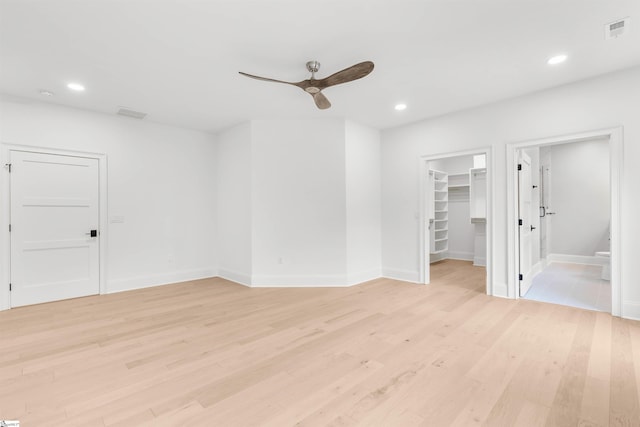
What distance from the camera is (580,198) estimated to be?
6.91 m

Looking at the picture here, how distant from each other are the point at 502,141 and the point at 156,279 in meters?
5.76

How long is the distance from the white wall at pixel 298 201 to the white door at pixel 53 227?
242cm

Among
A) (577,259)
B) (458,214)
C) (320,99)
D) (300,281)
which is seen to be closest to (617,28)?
(320,99)

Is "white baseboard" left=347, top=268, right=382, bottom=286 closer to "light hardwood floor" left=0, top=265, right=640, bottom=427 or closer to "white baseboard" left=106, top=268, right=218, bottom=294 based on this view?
"light hardwood floor" left=0, top=265, right=640, bottom=427

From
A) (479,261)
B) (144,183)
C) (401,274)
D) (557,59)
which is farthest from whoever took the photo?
(479,261)

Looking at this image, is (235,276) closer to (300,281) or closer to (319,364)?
(300,281)

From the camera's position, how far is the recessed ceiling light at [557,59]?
3.09 metres

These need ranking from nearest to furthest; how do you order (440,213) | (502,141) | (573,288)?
(502,141) < (573,288) < (440,213)

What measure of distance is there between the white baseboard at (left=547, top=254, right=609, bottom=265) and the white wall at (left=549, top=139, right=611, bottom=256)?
0.26 feet

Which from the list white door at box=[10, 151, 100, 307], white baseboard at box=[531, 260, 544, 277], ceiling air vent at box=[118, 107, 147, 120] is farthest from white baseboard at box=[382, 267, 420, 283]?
ceiling air vent at box=[118, 107, 147, 120]

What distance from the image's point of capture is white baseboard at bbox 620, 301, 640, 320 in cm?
332

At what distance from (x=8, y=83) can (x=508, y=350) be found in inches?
237

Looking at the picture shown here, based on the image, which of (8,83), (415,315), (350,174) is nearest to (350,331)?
(415,315)

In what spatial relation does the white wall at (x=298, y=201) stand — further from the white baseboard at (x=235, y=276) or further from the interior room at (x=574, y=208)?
the interior room at (x=574, y=208)
